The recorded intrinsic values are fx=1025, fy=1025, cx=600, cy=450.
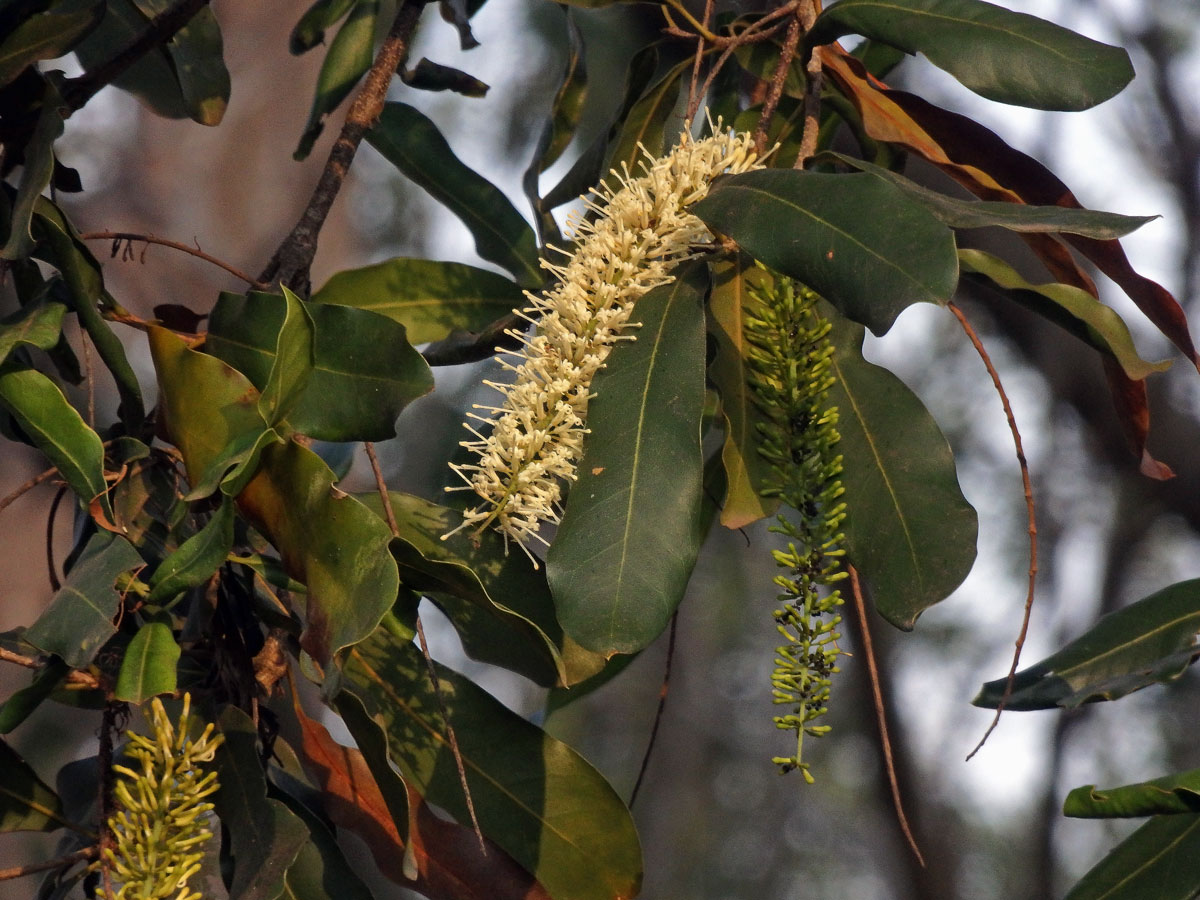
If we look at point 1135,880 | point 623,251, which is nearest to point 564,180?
point 623,251

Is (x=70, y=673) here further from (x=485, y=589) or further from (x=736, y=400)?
(x=736, y=400)

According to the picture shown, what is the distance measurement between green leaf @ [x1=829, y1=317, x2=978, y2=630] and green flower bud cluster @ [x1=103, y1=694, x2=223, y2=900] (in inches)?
18.8

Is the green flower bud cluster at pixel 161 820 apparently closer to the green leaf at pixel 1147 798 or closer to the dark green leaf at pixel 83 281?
the dark green leaf at pixel 83 281

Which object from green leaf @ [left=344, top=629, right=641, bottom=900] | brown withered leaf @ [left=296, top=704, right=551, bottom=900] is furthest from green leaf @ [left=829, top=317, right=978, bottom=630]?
brown withered leaf @ [left=296, top=704, right=551, bottom=900]

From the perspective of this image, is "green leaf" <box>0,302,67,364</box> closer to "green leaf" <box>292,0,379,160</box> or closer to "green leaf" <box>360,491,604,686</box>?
"green leaf" <box>360,491,604,686</box>

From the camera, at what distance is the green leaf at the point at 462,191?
1145 millimetres

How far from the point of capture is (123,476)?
0.78m

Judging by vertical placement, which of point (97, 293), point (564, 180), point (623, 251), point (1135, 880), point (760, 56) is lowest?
point (1135, 880)

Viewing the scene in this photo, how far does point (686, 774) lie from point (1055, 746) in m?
2.21

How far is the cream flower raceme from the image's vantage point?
719 mm

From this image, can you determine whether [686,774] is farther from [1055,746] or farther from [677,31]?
[677,31]

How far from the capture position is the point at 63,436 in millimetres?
722

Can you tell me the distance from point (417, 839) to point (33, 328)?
500 mm

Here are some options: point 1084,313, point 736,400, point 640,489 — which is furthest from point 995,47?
point 640,489
